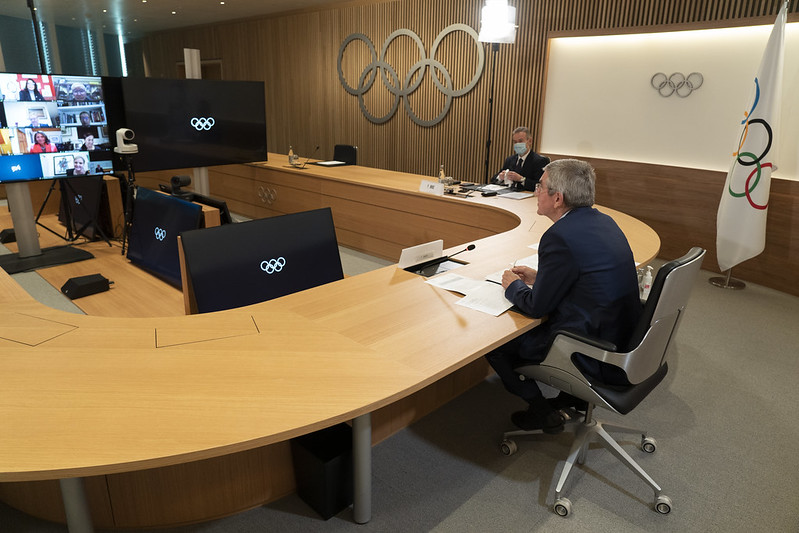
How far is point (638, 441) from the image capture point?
2516 mm

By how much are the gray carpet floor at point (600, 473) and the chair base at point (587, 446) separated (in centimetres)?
5

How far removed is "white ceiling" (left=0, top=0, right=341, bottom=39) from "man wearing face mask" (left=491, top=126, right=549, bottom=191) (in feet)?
15.8

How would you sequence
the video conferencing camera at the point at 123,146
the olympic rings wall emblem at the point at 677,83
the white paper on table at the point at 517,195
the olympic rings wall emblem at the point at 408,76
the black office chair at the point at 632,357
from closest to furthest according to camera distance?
Answer: the black office chair at the point at 632,357, the video conferencing camera at the point at 123,146, the white paper on table at the point at 517,195, the olympic rings wall emblem at the point at 677,83, the olympic rings wall emblem at the point at 408,76

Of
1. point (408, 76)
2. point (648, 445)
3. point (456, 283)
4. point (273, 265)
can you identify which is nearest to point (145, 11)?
point (408, 76)

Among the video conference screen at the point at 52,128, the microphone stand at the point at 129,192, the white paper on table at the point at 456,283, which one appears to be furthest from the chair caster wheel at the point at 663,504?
the video conference screen at the point at 52,128

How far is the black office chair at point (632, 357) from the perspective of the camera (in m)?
1.88

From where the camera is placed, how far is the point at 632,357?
191 centimetres

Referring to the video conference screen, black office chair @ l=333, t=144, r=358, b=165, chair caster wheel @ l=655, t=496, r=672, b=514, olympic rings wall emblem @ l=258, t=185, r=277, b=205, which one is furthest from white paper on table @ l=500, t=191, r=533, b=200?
the video conference screen

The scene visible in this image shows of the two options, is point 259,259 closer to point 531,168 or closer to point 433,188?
point 433,188


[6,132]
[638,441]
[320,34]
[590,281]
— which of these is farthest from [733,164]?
[320,34]

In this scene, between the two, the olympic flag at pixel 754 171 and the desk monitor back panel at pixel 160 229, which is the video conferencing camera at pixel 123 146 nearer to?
the desk monitor back panel at pixel 160 229

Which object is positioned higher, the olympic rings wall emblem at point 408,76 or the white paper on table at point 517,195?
the olympic rings wall emblem at point 408,76

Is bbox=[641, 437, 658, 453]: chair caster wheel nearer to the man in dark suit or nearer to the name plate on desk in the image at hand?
the man in dark suit

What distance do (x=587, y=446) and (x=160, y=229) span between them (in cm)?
269
